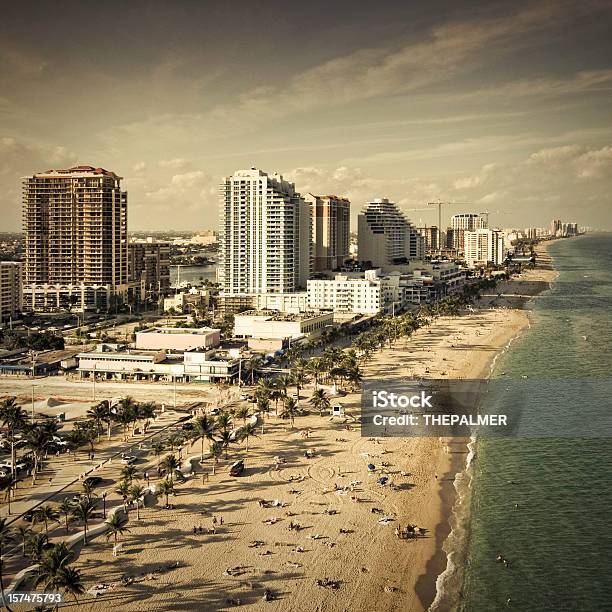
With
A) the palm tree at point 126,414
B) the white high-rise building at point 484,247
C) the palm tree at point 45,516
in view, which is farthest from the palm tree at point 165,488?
the white high-rise building at point 484,247

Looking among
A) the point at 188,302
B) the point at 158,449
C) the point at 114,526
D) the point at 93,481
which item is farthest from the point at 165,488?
the point at 188,302

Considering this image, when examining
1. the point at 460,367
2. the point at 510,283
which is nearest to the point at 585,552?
the point at 460,367

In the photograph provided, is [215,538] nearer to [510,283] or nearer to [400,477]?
[400,477]

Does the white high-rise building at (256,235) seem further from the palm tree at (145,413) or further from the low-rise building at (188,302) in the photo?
the palm tree at (145,413)

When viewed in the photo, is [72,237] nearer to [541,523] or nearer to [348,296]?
[348,296]

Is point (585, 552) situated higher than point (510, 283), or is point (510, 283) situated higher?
point (510, 283)

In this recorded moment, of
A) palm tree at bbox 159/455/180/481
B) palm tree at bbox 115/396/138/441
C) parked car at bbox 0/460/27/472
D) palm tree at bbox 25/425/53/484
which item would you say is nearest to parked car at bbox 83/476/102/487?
palm tree at bbox 25/425/53/484
